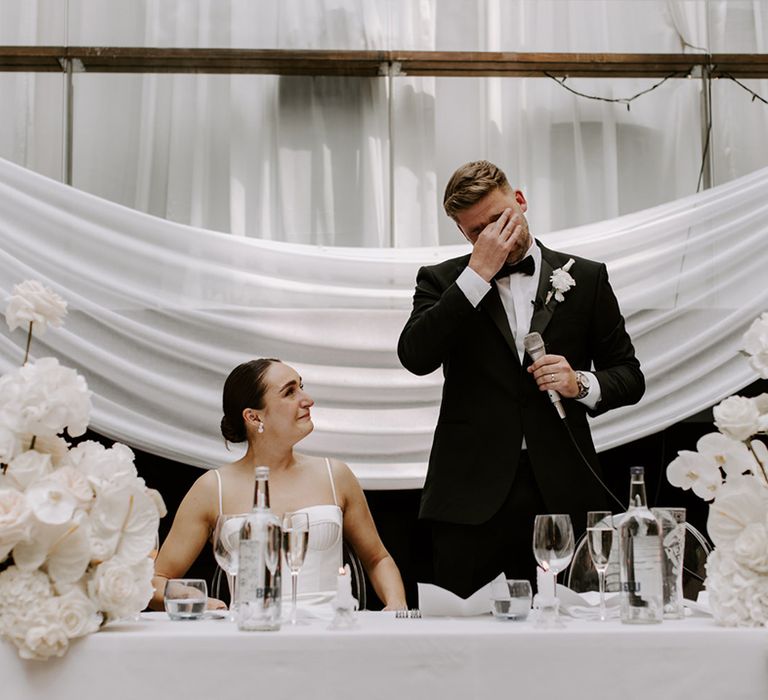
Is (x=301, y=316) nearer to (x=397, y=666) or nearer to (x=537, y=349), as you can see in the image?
(x=537, y=349)

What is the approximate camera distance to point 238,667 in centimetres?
144

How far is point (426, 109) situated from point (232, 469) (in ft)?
4.29

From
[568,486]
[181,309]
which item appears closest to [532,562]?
[568,486]

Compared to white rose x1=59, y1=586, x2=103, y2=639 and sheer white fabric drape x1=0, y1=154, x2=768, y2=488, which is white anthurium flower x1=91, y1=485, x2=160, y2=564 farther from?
sheer white fabric drape x1=0, y1=154, x2=768, y2=488

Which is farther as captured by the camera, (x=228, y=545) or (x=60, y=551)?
(x=228, y=545)

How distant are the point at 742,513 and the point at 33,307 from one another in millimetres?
997

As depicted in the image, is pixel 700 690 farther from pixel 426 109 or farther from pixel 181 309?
pixel 426 109

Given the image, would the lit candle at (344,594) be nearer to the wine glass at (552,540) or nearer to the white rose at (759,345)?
the wine glass at (552,540)

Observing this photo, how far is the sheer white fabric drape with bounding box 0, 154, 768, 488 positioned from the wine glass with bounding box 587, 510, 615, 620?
56.9 inches

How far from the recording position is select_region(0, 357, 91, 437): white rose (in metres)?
1.49

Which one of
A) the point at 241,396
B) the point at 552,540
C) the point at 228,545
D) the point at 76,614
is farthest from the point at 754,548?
the point at 241,396

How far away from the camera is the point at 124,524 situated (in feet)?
5.08

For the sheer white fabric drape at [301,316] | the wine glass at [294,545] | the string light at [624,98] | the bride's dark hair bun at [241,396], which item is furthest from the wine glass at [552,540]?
the string light at [624,98]

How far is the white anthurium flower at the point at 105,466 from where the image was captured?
1.52 metres
